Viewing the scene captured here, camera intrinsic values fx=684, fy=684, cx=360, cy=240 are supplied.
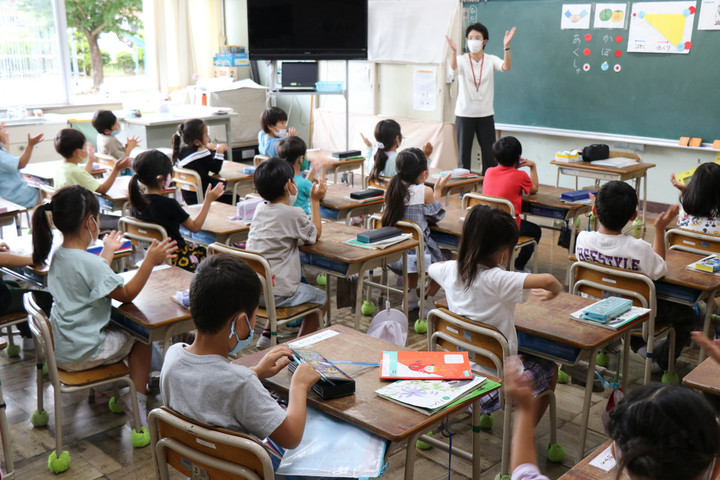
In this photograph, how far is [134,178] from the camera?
3.71 metres

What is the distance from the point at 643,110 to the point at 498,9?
1.97 m

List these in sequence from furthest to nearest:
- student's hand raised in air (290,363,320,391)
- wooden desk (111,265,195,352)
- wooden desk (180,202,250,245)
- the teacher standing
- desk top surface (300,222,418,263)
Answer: the teacher standing → wooden desk (180,202,250,245) → desk top surface (300,222,418,263) → wooden desk (111,265,195,352) → student's hand raised in air (290,363,320,391)

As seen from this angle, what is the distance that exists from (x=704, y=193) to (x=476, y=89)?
3.46 metres

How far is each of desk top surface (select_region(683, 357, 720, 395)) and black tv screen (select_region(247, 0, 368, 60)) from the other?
21.9ft

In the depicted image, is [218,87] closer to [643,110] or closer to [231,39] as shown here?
[231,39]

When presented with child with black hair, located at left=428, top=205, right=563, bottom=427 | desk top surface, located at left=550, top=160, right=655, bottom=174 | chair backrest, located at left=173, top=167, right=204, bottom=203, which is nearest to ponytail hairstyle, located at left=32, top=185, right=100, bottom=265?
child with black hair, located at left=428, top=205, right=563, bottom=427

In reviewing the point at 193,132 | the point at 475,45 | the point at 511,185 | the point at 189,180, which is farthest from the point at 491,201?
the point at 475,45

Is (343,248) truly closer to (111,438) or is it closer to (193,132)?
(111,438)

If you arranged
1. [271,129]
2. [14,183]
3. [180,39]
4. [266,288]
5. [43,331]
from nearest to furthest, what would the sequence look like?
[43,331], [266,288], [14,183], [271,129], [180,39]

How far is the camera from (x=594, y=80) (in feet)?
22.7

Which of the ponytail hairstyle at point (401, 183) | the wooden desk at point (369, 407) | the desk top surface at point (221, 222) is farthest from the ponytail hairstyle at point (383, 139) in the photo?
the wooden desk at point (369, 407)

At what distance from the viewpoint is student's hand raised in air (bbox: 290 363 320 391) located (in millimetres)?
1845

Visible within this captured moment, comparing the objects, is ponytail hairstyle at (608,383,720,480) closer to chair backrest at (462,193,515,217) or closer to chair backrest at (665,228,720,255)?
chair backrest at (665,228,720,255)

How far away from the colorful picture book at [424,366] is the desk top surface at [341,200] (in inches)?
95.2
